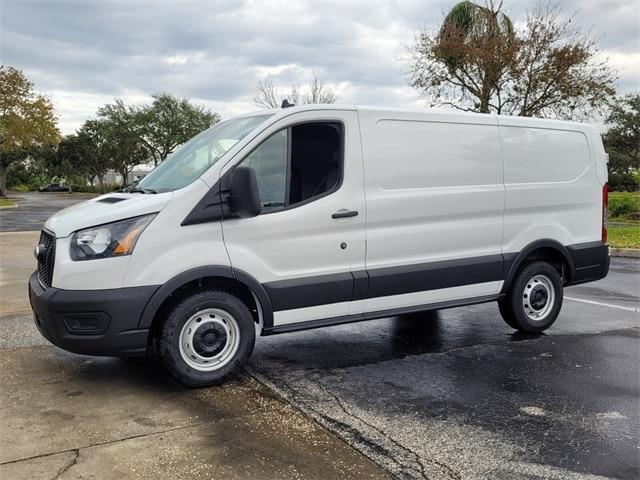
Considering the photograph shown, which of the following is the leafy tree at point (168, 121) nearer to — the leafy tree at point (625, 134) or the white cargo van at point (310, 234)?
the leafy tree at point (625, 134)

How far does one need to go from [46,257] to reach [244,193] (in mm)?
1583

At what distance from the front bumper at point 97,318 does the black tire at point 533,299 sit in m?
3.61

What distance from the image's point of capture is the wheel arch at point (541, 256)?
6102 millimetres

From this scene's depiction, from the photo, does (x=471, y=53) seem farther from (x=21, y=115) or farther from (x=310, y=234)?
(x=21, y=115)

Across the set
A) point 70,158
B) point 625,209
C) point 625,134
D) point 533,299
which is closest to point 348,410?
point 533,299

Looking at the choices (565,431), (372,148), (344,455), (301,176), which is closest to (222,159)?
(301,176)

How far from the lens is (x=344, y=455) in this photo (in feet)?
11.8

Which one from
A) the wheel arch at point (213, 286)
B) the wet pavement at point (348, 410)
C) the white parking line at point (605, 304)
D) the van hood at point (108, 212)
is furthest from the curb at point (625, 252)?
the van hood at point (108, 212)

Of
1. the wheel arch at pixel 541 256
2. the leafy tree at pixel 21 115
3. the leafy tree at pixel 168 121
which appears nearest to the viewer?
the wheel arch at pixel 541 256

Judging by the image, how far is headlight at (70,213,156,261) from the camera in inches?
173

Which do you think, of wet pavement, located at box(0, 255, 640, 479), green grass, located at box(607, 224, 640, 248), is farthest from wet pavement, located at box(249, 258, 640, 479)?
green grass, located at box(607, 224, 640, 248)

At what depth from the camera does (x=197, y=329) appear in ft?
15.4

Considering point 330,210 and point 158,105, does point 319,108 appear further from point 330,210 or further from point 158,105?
point 158,105

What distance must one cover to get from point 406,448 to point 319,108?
2.77m
